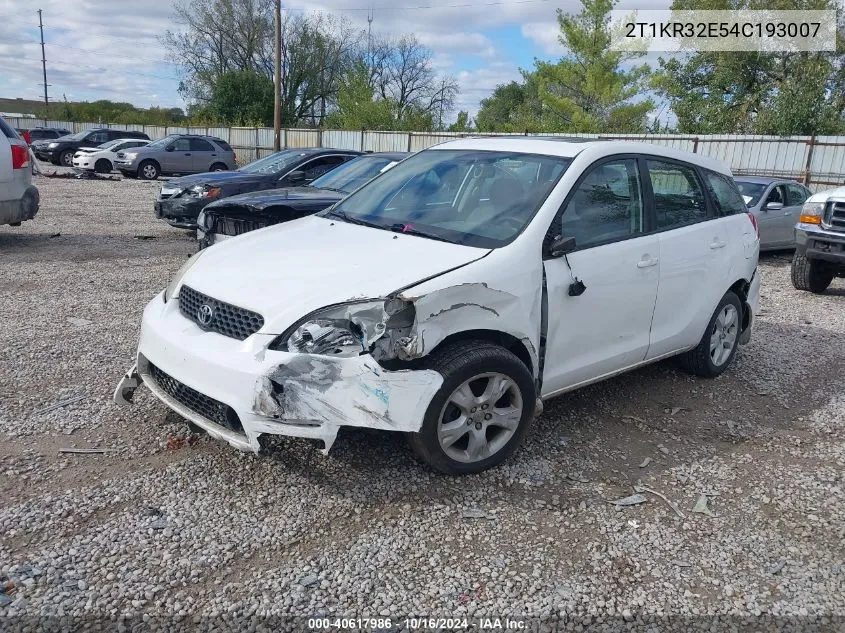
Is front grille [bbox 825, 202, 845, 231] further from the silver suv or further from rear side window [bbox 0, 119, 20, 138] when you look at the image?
the silver suv

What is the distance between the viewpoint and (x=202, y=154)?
22281 millimetres

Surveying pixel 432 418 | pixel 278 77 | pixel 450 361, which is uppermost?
pixel 278 77

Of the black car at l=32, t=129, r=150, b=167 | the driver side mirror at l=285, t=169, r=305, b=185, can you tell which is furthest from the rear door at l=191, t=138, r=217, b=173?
the driver side mirror at l=285, t=169, r=305, b=185

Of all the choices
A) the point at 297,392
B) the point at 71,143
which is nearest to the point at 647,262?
the point at 297,392

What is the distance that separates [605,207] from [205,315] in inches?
93.0

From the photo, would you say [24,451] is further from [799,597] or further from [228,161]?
[228,161]

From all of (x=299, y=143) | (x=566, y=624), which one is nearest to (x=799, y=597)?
(x=566, y=624)

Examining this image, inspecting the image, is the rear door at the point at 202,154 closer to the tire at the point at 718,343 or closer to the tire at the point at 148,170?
the tire at the point at 148,170

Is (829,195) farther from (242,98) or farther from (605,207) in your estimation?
Result: (242,98)

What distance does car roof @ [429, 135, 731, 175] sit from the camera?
4.16 metres

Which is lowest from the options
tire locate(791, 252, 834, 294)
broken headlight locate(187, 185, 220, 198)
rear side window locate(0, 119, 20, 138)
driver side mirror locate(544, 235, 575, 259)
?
tire locate(791, 252, 834, 294)

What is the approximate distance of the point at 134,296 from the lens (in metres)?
7.03

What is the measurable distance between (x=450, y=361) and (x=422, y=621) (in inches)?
45.7

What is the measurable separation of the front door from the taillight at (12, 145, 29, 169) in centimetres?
796
